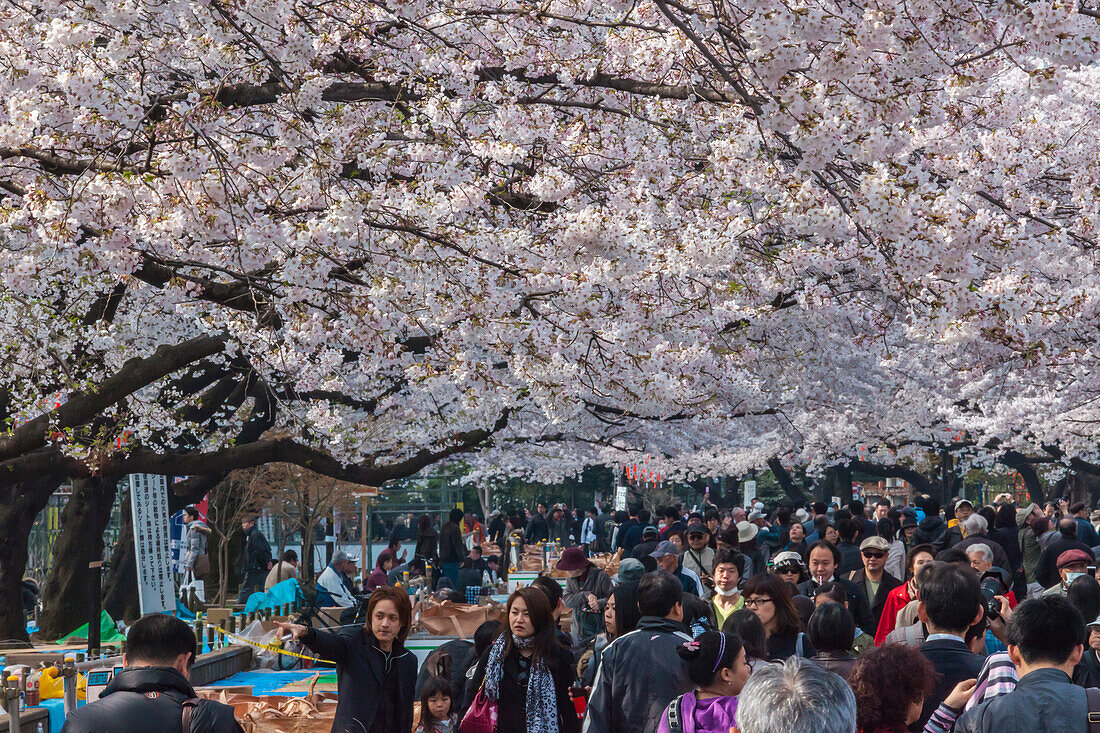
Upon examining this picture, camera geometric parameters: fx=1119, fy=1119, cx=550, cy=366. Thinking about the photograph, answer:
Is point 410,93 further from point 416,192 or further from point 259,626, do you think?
point 259,626

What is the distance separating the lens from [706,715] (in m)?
3.93

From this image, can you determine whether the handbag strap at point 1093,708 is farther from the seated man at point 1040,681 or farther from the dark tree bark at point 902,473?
the dark tree bark at point 902,473

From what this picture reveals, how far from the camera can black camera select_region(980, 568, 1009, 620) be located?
5828 mm

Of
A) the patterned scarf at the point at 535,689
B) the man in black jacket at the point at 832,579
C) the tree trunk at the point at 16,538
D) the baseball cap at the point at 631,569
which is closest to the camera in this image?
the patterned scarf at the point at 535,689

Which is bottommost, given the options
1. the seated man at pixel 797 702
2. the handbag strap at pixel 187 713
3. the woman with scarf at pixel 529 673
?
the woman with scarf at pixel 529 673

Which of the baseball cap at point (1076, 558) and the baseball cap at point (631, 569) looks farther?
the baseball cap at point (631, 569)

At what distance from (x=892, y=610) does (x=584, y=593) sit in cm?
274

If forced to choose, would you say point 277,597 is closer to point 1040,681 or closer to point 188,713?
point 188,713

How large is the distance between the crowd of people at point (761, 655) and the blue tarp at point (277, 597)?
16.3 feet

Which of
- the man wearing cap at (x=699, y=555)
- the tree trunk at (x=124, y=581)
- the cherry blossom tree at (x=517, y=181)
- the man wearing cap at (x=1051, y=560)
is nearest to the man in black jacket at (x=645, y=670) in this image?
the cherry blossom tree at (x=517, y=181)

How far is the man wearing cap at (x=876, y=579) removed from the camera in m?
7.96

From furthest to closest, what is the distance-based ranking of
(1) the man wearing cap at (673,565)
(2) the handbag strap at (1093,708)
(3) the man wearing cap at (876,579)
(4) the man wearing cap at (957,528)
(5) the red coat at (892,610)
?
(4) the man wearing cap at (957,528) < (1) the man wearing cap at (673,565) < (3) the man wearing cap at (876,579) < (5) the red coat at (892,610) < (2) the handbag strap at (1093,708)

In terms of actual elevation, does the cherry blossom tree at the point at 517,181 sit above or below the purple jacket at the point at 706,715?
above

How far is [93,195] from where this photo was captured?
623 cm
